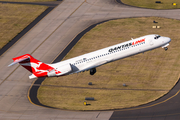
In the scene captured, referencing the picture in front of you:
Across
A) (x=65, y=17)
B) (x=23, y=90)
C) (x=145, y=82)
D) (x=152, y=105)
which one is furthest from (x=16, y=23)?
(x=152, y=105)

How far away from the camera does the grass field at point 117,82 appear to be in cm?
7994

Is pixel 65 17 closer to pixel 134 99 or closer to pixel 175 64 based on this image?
pixel 175 64

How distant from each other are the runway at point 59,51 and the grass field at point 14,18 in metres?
4.43

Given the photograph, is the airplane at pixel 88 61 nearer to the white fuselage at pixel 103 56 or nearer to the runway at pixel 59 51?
the white fuselage at pixel 103 56

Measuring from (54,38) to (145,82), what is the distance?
39343mm

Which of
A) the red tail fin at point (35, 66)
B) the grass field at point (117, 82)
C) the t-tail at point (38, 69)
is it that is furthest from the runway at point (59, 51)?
the red tail fin at point (35, 66)

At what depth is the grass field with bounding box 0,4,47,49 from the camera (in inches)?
4660

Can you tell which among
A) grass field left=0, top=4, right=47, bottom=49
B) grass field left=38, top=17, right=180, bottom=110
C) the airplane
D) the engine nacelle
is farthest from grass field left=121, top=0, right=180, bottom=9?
the engine nacelle

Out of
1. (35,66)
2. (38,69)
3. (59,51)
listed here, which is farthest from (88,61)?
(59,51)

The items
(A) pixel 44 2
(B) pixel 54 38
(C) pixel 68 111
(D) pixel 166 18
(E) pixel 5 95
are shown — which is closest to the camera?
(C) pixel 68 111

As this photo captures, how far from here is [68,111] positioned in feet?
252

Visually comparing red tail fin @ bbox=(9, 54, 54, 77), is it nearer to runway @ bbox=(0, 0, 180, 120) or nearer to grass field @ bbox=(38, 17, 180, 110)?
grass field @ bbox=(38, 17, 180, 110)

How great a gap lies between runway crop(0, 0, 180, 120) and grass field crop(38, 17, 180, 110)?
294 cm

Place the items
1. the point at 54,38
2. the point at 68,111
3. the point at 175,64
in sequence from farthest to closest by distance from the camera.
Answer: the point at 54,38
the point at 175,64
the point at 68,111
